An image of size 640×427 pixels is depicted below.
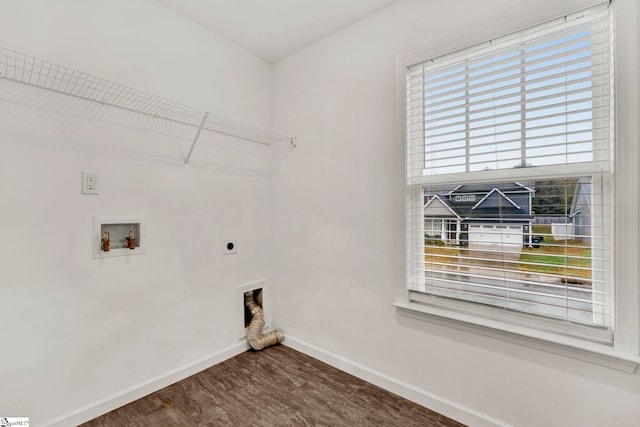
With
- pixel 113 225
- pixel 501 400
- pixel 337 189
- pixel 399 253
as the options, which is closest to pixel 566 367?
pixel 501 400

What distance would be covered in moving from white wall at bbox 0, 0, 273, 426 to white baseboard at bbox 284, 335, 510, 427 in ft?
2.11

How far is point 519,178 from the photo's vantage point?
1449 mm

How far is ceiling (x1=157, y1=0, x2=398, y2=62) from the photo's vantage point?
6.14ft

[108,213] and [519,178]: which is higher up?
[519,178]

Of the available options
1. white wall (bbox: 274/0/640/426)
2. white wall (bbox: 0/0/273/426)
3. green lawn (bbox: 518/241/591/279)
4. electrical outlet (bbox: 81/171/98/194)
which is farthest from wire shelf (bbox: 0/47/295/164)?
green lawn (bbox: 518/241/591/279)

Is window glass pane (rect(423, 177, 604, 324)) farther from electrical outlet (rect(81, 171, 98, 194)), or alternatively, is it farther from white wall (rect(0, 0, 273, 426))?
electrical outlet (rect(81, 171, 98, 194))

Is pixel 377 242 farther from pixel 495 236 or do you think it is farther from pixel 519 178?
pixel 519 178

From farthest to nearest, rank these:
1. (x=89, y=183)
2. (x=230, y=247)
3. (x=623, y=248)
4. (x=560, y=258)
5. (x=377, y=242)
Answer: (x=230, y=247) → (x=377, y=242) → (x=89, y=183) → (x=560, y=258) → (x=623, y=248)

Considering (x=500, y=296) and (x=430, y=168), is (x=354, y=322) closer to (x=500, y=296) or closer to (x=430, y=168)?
(x=500, y=296)

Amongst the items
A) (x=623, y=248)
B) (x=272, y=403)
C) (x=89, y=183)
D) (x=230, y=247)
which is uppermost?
(x=89, y=183)

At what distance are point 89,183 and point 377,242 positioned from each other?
5.52ft

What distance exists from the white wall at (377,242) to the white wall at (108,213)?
0.46 metres

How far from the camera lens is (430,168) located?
174cm

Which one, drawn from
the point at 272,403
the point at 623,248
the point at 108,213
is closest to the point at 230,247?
the point at 108,213
